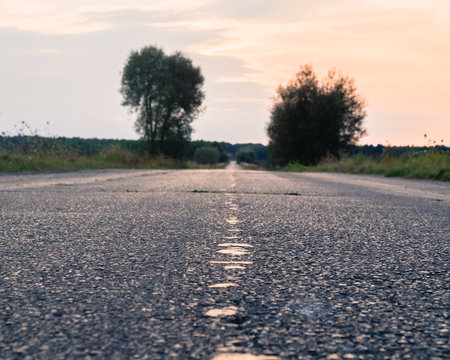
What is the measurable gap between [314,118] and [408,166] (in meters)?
22.7

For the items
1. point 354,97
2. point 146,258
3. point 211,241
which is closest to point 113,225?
point 211,241

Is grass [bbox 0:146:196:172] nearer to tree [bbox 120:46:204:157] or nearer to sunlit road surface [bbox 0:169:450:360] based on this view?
tree [bbox 120:46:204:157]

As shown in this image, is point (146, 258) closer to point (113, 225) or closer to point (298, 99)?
point (113, 225)

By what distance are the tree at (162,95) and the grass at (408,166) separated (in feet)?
67.2

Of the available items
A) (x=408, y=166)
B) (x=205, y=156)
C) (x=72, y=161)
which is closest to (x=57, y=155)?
(x=72, y=161)

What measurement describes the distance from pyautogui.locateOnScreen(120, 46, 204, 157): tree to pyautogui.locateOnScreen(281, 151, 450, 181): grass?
67.2 ft

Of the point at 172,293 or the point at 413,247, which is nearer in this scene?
the point at 172,293

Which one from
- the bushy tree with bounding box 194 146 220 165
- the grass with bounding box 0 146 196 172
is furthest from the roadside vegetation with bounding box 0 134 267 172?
the bushy tree with bounding box 194 146 220 165

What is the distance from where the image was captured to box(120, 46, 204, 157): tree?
39594 mm

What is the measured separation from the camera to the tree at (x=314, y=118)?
123 ft

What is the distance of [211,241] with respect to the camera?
256cm

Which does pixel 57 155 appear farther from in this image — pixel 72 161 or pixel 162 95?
pixel 162 95

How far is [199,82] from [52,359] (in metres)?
41.8

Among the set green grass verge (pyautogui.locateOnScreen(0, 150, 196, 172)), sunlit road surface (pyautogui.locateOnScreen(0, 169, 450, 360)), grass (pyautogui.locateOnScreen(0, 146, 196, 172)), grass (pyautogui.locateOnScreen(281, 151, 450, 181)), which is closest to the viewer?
sunlit road surface (pyautogui.locateOnScreen(0, 169, 450, 360))
